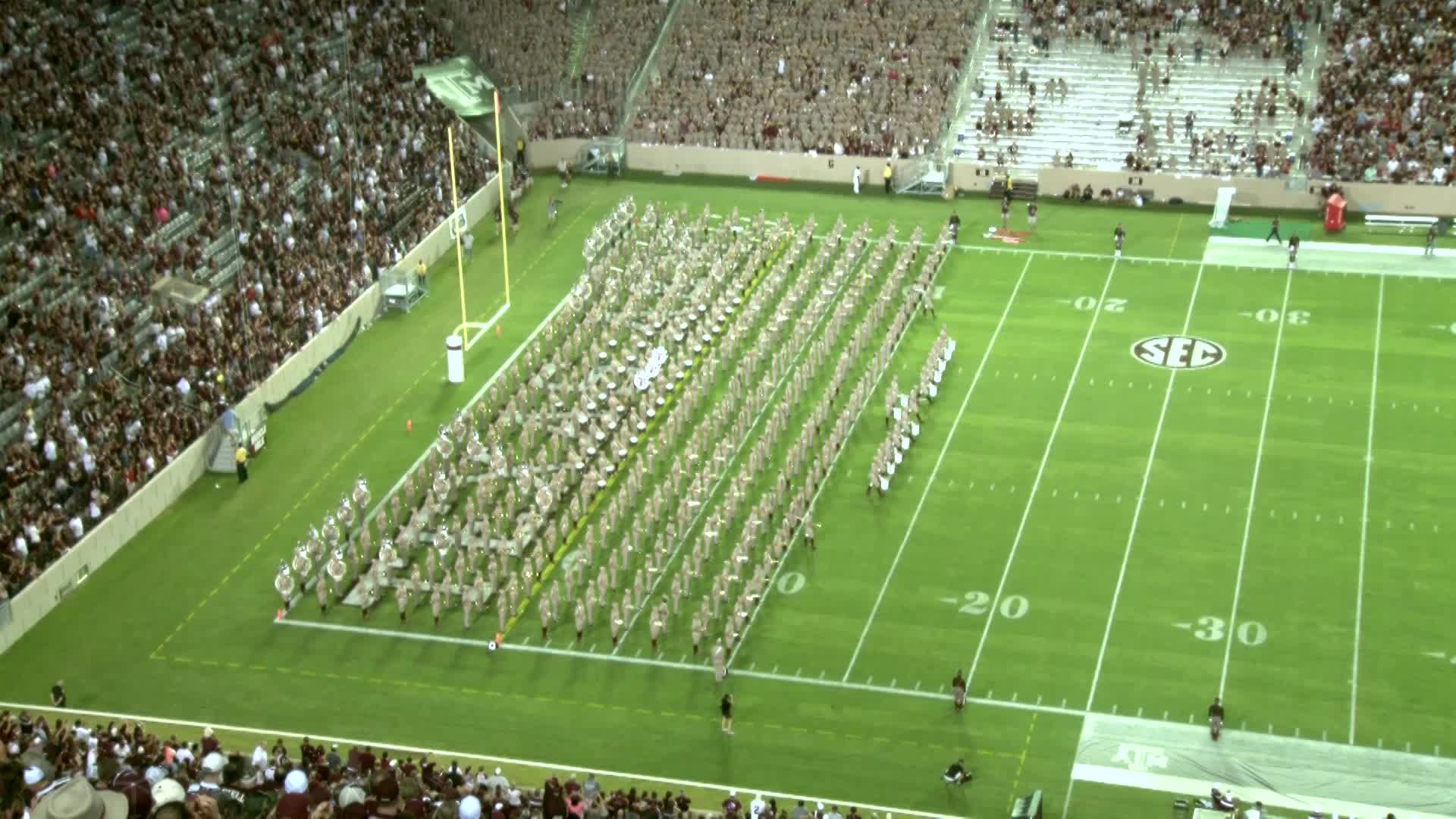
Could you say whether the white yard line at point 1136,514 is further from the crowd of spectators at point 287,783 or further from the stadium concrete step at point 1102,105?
the stadium concrete step at point 1102,105

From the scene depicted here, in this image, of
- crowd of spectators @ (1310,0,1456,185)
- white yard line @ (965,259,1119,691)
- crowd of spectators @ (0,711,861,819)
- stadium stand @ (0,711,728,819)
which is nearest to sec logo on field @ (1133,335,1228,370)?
white yard line @ (965,259,1119,691)

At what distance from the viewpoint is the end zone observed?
23.5 metres

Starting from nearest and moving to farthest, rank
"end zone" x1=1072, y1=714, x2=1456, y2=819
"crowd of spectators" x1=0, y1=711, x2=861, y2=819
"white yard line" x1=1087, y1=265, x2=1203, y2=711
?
1. "crowd of spectators" x1=0, y1=711, x2=861, y2=819
2. "end zone" x1=1072, y1=714, x2=1456, y2=819
3. "white yard line" x1=1087, y1=265, x2=1203, y2=711

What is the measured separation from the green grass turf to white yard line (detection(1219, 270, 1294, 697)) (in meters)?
0.08

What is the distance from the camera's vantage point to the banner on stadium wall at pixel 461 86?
155 ft

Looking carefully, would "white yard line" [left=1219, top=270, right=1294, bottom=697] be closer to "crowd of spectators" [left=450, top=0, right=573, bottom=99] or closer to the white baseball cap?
the white baseball cap

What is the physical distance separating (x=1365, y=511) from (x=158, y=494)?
18.6 metres

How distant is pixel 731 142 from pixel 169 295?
1672 cm

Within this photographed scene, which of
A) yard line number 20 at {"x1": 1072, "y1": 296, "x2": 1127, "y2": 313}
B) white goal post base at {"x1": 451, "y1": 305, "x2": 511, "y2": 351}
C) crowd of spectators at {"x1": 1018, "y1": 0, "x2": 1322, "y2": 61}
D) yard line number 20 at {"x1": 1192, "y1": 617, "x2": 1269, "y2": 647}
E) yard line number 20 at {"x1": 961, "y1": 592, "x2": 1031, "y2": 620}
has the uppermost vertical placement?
crowd of spectators at {"x1": 1018, "y1": 0, "x2": 1322, "y2": 61}

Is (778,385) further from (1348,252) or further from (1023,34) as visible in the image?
(1023,34)

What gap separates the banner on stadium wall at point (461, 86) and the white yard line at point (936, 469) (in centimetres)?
1457

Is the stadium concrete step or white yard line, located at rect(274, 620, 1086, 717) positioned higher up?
the stadium concrete step

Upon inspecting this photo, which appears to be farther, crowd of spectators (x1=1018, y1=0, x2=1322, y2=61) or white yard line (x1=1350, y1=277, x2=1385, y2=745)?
crowd of spectators (x1=1018, y1=0, x2=1322, y2=61)

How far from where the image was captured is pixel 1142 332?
37031mm
